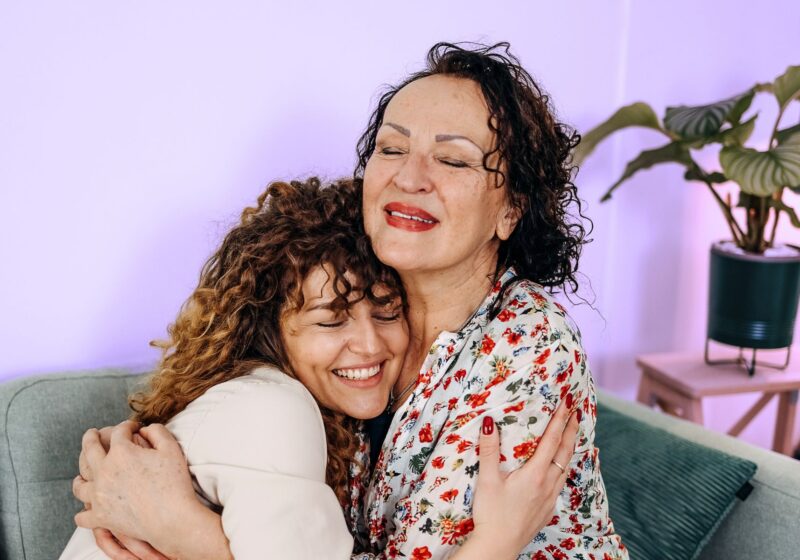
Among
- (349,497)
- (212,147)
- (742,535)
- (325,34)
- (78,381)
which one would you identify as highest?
(325,34)

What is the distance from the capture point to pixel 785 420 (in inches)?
97.4

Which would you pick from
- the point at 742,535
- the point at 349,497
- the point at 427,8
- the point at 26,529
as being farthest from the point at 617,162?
the point at 26,529

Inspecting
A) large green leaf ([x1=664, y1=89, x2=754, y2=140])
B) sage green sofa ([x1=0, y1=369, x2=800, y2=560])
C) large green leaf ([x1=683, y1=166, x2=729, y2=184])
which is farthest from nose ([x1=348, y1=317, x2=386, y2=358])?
large green leaf ([x1=683, y1=166, x2=729, y2=184])

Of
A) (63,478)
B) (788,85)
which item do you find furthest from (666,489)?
(63,478)

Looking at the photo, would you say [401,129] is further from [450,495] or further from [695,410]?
[695,410]

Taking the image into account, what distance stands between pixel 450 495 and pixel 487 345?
251 mm

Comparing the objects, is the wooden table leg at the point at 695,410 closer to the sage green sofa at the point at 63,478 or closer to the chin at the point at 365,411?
the sage green sofa at the point at 63,478

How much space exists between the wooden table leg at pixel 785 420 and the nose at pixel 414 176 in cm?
166

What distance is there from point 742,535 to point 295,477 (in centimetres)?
110

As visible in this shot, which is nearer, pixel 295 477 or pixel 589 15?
pixel 295 477

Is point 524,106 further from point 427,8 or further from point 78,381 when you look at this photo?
point 78,381

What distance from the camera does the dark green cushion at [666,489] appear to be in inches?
67.1

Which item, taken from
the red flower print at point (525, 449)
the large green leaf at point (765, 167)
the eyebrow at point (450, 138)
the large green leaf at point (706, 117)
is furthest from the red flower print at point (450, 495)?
the large green leaf at point (706, 117)

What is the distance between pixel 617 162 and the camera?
2.57m
